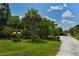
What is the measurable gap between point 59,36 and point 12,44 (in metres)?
0.39

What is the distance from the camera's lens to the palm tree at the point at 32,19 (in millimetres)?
3279

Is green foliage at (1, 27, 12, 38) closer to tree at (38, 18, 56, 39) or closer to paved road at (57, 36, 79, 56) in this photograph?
tree at (38, 18, 56, 39)

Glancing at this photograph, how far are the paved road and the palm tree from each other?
0.23 m

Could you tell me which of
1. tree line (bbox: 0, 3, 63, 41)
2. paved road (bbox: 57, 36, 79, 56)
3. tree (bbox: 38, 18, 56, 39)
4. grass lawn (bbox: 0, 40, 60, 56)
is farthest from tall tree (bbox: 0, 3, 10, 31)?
paved road (bbox: 57, 36, 79, 56)

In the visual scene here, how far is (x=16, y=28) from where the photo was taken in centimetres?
330

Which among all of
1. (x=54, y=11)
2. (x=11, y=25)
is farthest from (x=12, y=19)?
(x=54, y=11)

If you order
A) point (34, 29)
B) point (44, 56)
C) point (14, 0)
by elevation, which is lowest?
point (44, 56)

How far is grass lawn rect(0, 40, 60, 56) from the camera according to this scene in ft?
10.7

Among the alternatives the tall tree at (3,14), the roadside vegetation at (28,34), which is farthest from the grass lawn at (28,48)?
the tall tree at (3,14)

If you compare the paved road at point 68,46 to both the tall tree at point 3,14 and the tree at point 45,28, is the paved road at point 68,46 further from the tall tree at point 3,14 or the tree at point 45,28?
the tall tree at point 3,14

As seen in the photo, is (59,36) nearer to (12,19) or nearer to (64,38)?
(64,38)

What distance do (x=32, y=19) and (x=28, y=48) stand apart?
0.24 meters

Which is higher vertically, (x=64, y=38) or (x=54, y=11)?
(x=54, y=11)

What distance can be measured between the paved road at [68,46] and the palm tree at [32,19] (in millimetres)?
234
